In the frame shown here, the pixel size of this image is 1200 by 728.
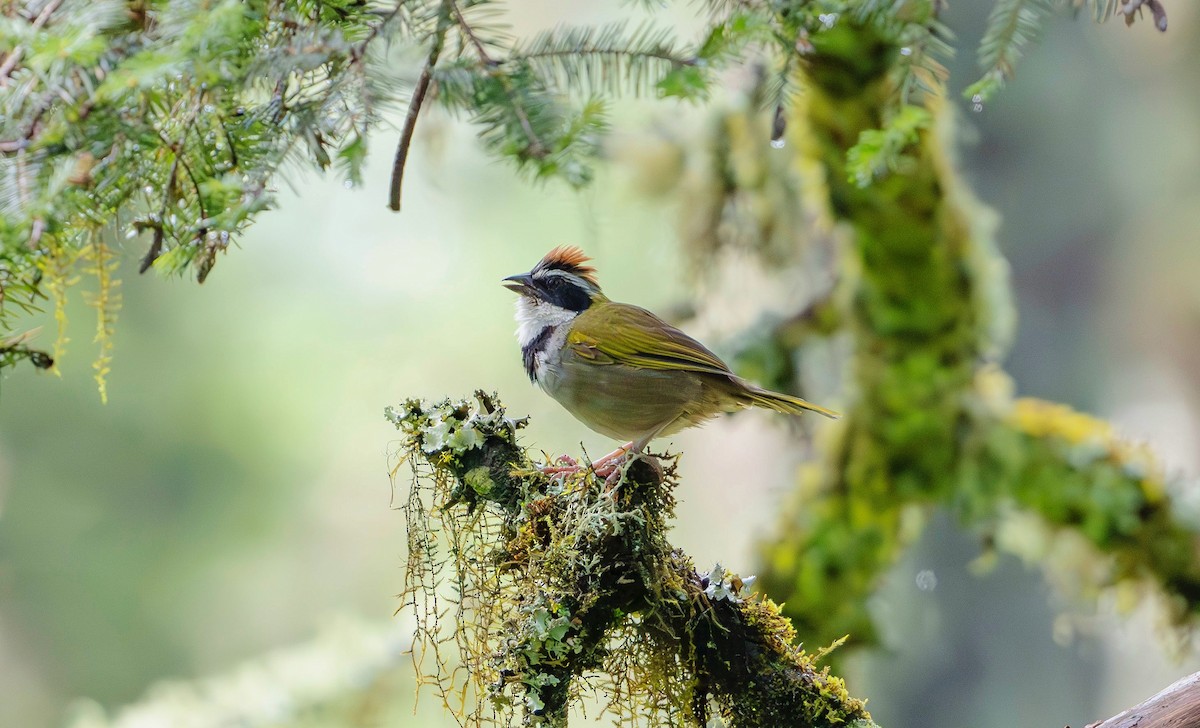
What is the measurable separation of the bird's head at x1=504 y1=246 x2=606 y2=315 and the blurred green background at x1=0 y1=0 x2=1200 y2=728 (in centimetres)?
327

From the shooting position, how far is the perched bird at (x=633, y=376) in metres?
2.81

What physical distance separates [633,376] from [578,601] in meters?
0.90

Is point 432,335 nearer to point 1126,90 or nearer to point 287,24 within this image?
point 1126,90

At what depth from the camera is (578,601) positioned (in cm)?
208

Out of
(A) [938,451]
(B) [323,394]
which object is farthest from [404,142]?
(B) [323,394]

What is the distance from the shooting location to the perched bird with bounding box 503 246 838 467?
2807mm

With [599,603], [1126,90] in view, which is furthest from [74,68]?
[1126,90]

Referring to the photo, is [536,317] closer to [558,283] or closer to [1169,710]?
[558,283]

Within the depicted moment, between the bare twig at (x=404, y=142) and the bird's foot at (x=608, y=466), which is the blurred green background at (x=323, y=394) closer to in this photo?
the bird's foot at (x=608, y=466)

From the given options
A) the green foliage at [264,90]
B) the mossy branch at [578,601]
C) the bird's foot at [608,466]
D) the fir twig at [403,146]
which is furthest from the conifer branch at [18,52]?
the bird's foot at [608,466]

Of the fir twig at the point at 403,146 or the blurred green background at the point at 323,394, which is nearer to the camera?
the fir twig at the point at 403,146

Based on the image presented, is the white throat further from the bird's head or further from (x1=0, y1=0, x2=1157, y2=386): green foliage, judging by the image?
(x1=0, y1=0, x2=1157, y2=386): green foliage

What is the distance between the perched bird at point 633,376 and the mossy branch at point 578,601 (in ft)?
1.51

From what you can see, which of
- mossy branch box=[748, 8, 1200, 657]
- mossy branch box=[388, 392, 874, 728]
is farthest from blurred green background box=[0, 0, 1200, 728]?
mossy branch box=[388, 392, 874, 728]
